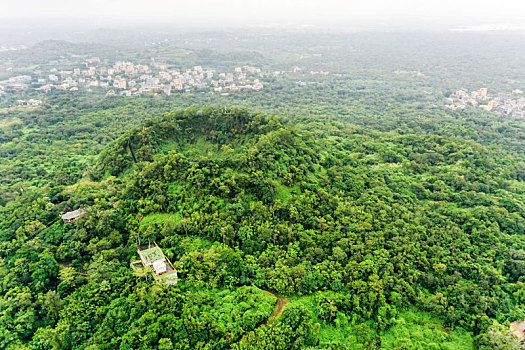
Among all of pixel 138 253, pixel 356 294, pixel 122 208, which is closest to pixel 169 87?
pixel 122 208

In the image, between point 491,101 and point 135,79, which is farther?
point 135,79

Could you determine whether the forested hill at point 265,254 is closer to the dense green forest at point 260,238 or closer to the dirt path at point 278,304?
the dense green forest at point 260,238

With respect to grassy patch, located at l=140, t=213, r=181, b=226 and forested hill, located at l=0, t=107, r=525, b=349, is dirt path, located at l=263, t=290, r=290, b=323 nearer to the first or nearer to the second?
forested hill, located at l=0, t=107, r=525, b=349

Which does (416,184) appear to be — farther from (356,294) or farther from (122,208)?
(122,208)

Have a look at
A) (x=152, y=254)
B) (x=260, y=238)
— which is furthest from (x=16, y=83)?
(x=260, y=238)

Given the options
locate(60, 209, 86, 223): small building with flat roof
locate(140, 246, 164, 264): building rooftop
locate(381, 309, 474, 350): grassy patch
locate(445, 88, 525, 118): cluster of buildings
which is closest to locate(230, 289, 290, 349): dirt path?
locate(381, 309, 474, 350): grassy patch

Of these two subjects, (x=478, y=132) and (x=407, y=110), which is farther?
(x=407, y=110)

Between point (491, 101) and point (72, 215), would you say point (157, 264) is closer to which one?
point (72, 215)
